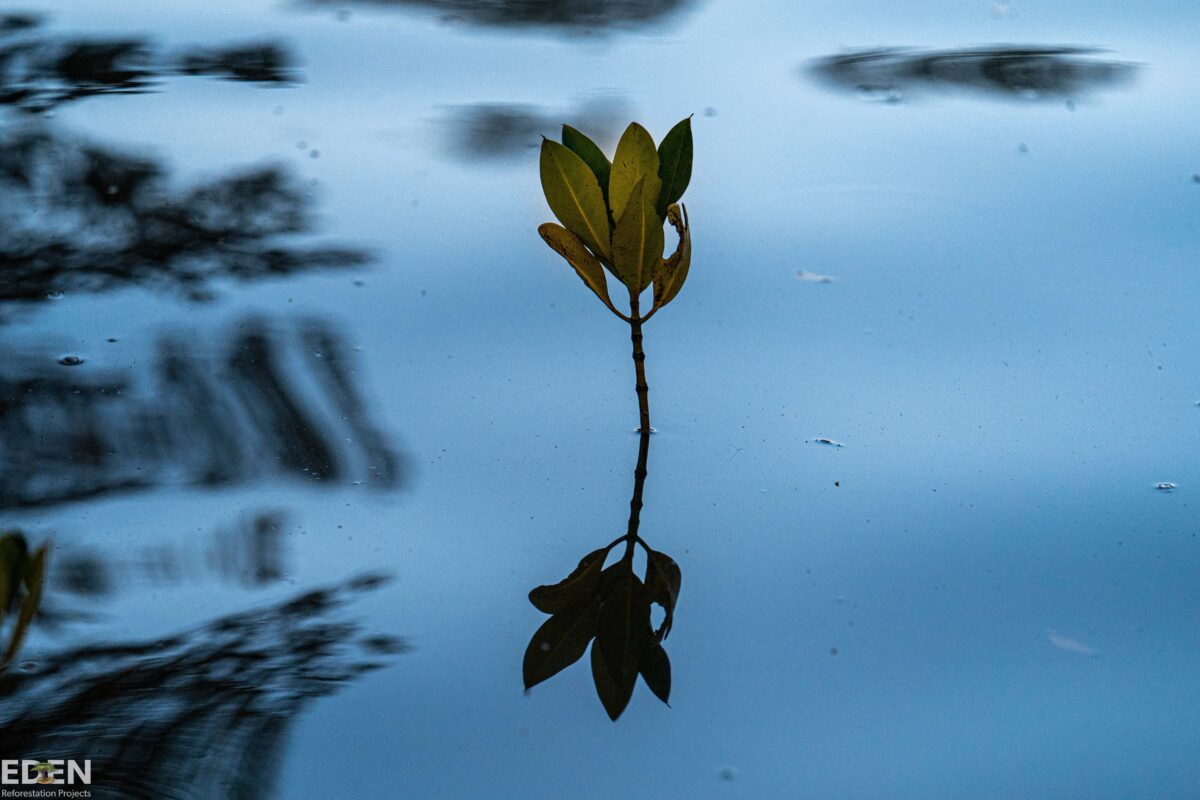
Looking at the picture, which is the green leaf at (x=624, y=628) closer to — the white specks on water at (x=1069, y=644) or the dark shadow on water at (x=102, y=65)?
the white specks on water at (x=1069, y=644)

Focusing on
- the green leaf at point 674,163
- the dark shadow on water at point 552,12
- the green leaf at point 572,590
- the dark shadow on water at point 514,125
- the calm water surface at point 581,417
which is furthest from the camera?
the dark shadow on water at point 552,12

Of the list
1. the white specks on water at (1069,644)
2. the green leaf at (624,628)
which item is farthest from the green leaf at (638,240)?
the white specks on water at (1069,644)

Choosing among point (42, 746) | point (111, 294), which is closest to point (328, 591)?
point (42, 746)

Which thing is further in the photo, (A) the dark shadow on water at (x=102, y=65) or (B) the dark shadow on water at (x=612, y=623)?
(A) the dark shadow on water at (x=102, y=65)

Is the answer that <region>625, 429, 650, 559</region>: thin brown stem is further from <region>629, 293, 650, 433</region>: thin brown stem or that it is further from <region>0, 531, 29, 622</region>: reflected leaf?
<region>0, 531, 29, 622</region>: reflected leaf

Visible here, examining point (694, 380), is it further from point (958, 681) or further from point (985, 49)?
point (985, 49)

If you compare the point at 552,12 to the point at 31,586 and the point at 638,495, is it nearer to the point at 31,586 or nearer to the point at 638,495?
the point at 638,495

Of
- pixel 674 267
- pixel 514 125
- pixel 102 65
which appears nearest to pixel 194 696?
pixel 674 267

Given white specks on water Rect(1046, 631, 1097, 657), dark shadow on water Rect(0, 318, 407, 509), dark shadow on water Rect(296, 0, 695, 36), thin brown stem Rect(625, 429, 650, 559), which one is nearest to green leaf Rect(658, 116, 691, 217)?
thin brown stem Rect(625, 429, 650, 559)
